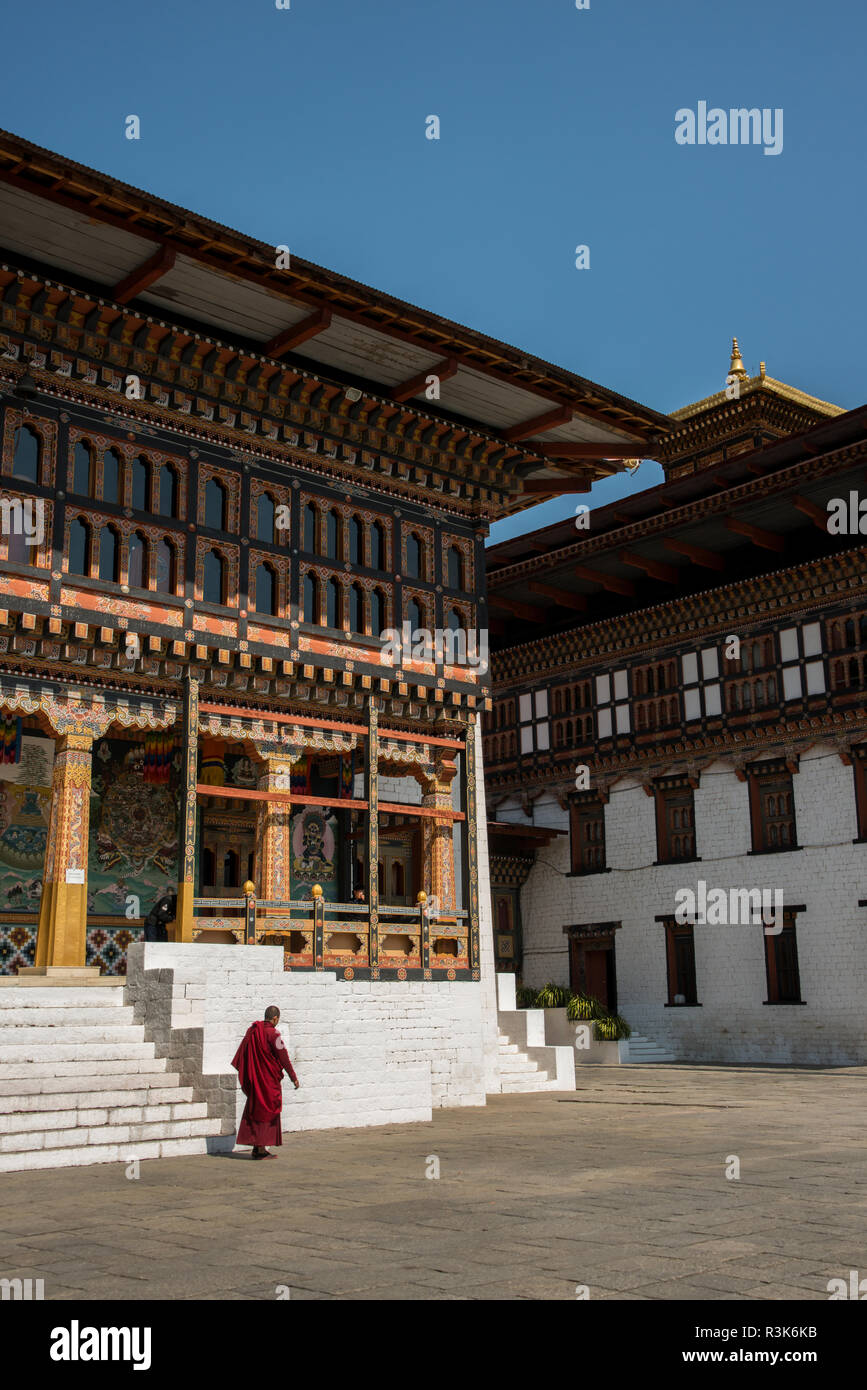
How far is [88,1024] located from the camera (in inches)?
504

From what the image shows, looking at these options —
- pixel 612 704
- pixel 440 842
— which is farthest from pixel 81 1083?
pixel 612 704

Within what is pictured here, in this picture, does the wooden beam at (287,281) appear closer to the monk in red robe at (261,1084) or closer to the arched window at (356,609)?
the arched window at (356,609)

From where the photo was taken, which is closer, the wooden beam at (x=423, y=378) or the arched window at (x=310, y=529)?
the wooden beam at (x=423, y=378)

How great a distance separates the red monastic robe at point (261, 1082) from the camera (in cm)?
1100

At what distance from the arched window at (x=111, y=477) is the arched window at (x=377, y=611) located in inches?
158

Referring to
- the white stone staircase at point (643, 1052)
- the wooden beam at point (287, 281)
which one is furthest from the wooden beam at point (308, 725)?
the white stone staircase at point (643, 1052)

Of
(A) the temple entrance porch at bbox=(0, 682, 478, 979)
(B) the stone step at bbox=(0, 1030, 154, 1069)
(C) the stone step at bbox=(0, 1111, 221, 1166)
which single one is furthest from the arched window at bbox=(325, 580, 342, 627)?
(C) the stone step at bbox=(0, 1111, 221, 1166)

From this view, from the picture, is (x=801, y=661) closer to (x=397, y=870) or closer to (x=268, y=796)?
(x=397, y=870)

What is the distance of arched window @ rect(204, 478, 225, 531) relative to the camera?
1703cm

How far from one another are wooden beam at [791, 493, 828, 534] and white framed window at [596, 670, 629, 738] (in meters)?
6.12

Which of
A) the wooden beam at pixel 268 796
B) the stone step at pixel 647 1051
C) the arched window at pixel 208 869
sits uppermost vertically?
the wooden beam at pixel 268 796

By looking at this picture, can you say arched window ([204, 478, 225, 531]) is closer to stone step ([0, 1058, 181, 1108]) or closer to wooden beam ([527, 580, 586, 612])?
stone step ([0, 1058, 181, 1108])
